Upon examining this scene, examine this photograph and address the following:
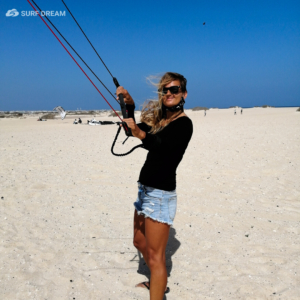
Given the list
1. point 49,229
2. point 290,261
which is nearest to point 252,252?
point 290,261

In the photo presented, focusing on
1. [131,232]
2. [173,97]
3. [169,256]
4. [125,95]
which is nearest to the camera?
[173,97]

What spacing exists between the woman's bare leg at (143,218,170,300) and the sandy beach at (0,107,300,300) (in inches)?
35.1

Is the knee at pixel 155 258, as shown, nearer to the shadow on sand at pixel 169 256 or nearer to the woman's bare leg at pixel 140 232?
the woman's bare leg at pixel 140 232

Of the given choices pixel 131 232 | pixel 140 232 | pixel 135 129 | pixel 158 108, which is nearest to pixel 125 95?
pixel 158 108

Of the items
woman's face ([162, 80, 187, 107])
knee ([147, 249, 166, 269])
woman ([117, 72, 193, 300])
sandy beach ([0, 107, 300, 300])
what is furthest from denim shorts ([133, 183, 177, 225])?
sandy beach ([0, 107, 300, 300])

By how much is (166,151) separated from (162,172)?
0.23m

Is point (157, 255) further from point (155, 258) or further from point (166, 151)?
point (166, 151)

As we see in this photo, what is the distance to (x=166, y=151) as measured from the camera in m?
2.26

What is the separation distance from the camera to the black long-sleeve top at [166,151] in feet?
7.18

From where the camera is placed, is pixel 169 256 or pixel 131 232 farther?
pixel 131 232

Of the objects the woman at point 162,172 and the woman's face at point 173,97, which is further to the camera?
the woman's face at point 173,97

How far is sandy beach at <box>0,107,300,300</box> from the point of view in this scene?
3.31 meters

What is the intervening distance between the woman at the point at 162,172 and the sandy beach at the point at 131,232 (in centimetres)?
104

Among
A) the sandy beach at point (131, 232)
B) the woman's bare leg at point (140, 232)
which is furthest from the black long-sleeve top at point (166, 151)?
the sandy beach at point (131, 232)
